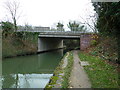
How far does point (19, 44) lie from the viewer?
15008mm

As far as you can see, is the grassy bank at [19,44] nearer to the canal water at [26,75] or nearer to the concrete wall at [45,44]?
the concrete wall at [45,44]

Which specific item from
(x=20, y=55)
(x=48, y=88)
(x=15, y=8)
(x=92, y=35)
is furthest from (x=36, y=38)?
(x=48, y=88)

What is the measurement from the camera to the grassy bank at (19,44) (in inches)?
488

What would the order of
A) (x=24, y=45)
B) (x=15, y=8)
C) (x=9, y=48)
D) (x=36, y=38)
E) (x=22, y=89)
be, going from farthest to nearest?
(x=15, y=8)
(x=36, y=38)
(x=24, y=45)
(x=9, y=48)
(x=22, y=89)

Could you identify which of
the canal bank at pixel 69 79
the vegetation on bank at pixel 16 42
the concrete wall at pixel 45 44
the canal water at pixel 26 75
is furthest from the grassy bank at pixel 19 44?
the canal bank at pixel 69 79

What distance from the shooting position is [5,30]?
567 inches

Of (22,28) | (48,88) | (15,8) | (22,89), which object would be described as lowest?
(22,89)

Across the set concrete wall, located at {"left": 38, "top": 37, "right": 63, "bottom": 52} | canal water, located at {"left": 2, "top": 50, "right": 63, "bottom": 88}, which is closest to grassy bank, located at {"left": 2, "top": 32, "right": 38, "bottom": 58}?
concrete wall, located at {"left": 38, "top": 37, "right": 63, "bottom": 52}

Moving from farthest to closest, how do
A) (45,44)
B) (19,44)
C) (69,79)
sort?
(45,44) < (19,44) < (69,79)

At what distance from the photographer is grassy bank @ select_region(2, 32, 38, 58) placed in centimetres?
1240

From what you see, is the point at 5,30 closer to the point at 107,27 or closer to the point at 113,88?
the point at 107,27

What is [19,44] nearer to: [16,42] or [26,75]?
[16,42]

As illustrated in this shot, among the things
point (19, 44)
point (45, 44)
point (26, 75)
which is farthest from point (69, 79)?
point (45, 44)

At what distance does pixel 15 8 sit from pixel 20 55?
29.9 feet
